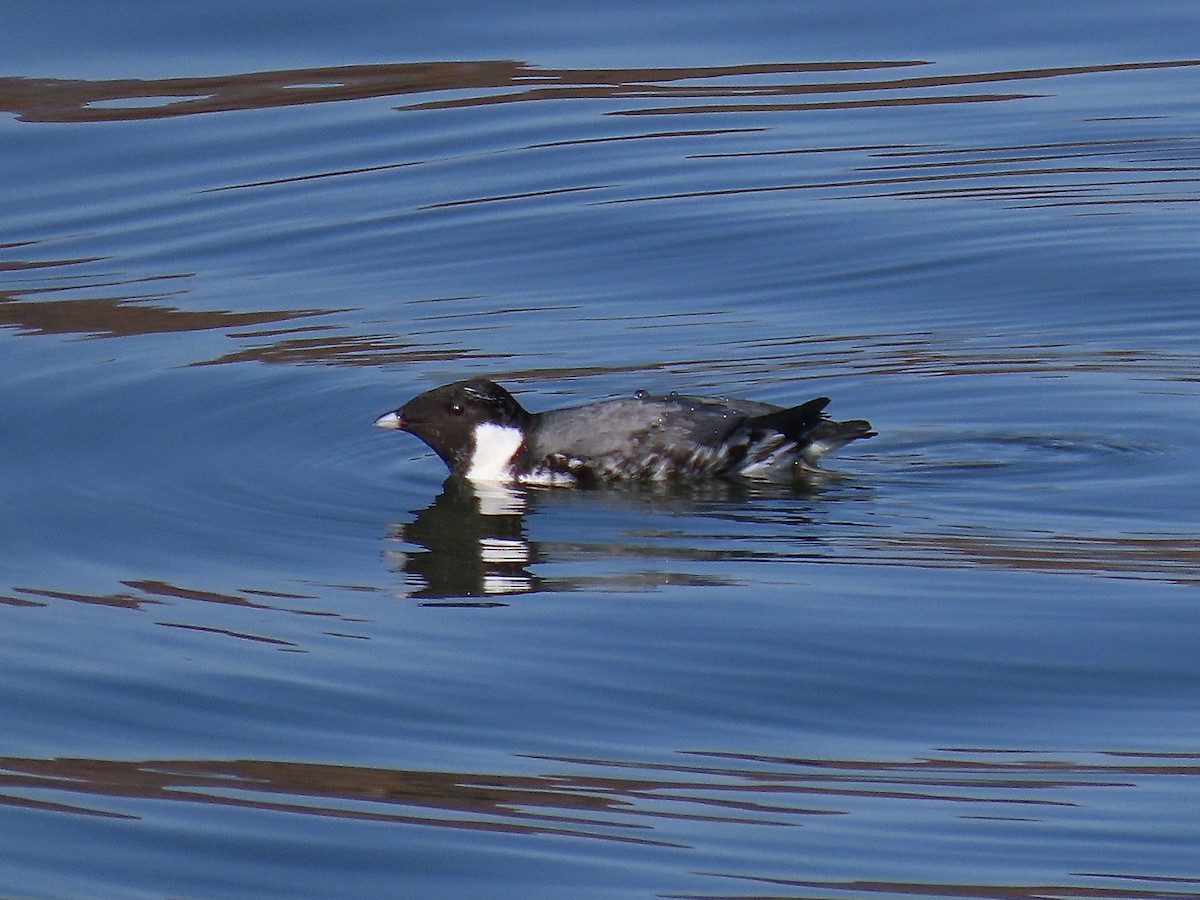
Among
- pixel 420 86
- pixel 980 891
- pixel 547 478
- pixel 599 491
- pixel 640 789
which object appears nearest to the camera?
pixel 980 891

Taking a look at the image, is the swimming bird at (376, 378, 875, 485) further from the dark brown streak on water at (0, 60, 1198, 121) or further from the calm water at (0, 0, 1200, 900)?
the dark brown streak on water at (0, 60, 1198, 121)

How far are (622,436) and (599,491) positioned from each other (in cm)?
27

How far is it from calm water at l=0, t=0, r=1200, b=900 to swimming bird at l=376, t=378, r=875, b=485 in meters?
0.16

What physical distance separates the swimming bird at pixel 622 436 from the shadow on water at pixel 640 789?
348 cm

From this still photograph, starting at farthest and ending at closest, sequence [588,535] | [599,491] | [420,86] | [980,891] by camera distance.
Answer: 1. [420,86]
2. [599,491]
3. [588,535]
4. [980,891]

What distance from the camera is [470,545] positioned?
376 inches

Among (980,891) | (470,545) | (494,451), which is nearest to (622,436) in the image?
(494,451)

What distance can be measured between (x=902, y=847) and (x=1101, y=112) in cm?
1131

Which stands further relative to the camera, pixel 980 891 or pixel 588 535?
pixel 588 535

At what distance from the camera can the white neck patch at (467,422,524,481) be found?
10359mm

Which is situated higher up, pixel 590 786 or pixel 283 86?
pixel 283 86

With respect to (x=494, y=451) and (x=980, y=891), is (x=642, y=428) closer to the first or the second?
(x=494, y=451)

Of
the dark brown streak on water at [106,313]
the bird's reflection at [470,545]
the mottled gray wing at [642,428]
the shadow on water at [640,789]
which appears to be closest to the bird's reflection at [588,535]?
the bird's reflection at [470,545]

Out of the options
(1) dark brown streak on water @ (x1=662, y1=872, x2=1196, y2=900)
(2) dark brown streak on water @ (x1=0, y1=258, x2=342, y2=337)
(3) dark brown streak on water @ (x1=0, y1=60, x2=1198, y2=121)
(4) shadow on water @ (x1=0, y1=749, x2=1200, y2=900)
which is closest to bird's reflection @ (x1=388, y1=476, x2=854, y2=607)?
(4) shadow on water @ (x1=0, y1=749, x2=1200, y2=900)
